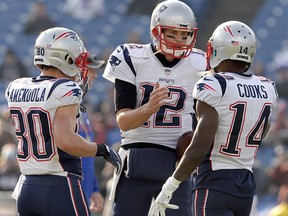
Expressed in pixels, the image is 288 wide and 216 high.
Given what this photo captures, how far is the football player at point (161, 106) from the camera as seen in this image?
5.36 meters

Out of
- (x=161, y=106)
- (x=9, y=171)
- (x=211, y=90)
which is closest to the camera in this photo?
(x=211, y=90)

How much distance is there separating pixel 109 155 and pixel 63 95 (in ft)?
1.56

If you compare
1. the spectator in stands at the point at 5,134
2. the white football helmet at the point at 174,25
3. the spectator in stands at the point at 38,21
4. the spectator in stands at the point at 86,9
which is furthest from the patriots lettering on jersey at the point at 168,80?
the spectator in stands at the point at 86,9

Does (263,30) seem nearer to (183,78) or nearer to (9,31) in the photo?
(9,31)

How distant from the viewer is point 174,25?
535 cm

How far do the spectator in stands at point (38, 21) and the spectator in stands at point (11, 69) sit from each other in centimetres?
89

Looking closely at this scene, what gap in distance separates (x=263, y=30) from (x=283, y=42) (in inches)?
21.4

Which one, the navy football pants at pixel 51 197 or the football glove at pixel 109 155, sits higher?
the football glove at pixel 109 155

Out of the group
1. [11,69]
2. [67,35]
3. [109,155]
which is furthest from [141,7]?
[109,155]

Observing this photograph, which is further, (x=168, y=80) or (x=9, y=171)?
(x=9, y=171)

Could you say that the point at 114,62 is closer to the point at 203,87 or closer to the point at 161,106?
the point at 161,106

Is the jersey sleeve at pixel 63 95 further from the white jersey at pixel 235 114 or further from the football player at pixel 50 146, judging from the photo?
the white jersey at pixel 235 114

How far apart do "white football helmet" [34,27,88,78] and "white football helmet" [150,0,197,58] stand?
1.65 feet

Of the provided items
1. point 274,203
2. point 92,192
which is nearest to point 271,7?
point 274,203
